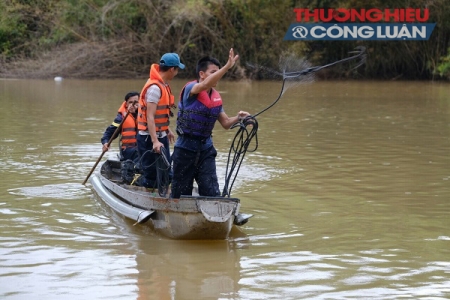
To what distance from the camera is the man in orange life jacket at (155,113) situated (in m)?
7.83

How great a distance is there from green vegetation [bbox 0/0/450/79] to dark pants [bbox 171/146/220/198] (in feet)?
77.2

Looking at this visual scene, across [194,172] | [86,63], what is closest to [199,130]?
[194,172]

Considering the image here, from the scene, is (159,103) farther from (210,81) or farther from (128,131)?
(128,131)

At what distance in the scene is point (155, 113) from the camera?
8.08 metres

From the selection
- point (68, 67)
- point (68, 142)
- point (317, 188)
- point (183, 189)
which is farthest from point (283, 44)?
point (183, 189)

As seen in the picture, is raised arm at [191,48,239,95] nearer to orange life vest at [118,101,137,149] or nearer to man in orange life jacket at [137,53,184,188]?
man in orange life jacket at [137,53,184,188]

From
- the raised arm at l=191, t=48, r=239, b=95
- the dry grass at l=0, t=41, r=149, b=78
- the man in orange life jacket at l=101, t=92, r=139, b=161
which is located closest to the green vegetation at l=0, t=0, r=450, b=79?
the dry grass at l=0, t=41, r=149, b=78

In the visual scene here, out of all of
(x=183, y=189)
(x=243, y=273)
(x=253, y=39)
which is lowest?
(x=243, y=273)

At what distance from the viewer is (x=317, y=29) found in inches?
1270

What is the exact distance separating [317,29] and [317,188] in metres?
23.0

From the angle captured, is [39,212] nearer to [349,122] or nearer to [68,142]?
[68,142]

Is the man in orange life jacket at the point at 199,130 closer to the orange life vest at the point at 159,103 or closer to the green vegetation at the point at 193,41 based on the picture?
the orange life vest at the point at 159,103

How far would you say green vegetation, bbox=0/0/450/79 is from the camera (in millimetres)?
31609

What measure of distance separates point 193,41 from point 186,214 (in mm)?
25859
